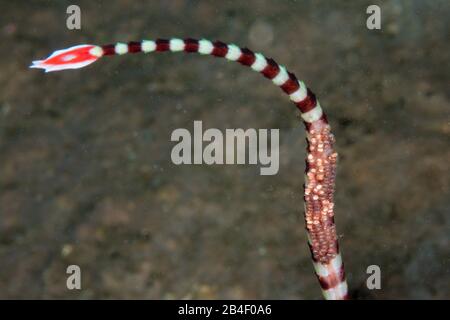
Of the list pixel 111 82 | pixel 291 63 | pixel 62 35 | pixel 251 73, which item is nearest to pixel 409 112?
pixel 291 63

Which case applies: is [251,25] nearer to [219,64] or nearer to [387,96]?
[219,64]

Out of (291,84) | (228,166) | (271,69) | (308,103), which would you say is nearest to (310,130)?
(308,103)

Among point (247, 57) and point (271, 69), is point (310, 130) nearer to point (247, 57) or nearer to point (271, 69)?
point (271, 69)

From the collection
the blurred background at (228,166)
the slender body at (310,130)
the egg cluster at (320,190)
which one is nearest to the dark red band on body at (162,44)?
the slender body at (310,130)

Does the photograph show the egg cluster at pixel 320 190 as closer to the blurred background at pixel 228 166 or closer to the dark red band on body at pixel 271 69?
the dark red band on body at pixel 271 69

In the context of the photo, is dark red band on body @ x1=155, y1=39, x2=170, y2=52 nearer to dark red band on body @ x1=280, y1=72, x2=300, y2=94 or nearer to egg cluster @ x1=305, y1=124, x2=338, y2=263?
dark red band on body @ x1=280, y1=72, x2=300, y2=94

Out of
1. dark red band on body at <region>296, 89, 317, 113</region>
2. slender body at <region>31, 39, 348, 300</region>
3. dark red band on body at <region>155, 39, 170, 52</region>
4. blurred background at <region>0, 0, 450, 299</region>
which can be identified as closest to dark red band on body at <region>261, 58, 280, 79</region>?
slender body at <region>31, 39, 348, 300</region>
